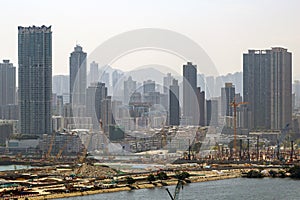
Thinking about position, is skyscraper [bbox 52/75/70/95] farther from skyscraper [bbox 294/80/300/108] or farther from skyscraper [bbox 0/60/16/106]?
skyscraper [bbox 294/80/300/108]

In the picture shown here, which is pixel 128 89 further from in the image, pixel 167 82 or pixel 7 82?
pixel 7 82

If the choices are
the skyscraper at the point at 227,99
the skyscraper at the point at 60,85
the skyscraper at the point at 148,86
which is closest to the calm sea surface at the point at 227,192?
the skyscraper at the point at 148,86

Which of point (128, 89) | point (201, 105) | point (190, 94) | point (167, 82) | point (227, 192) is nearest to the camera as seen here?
point (227, 192)

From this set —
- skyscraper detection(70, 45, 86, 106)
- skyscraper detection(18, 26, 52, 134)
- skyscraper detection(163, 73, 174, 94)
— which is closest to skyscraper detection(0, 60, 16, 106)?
skyscraper detection(70, 45, 86, 106)

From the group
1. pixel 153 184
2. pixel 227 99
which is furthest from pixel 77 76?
pixel 153 184

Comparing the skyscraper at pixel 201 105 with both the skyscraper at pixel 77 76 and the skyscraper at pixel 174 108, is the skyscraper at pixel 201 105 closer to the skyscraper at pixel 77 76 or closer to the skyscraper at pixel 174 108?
the skyscraper at pixel 174 108

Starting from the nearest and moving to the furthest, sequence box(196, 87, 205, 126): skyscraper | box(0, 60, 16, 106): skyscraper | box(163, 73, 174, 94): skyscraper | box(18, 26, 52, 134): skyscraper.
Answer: box(163, 73, 174, 94): skyscraper → box(18, 26, 52, 134): skyscraper → box(196, 87, 205, 126): skyscraper → box(0, 60, 16, 106): skyscraper
